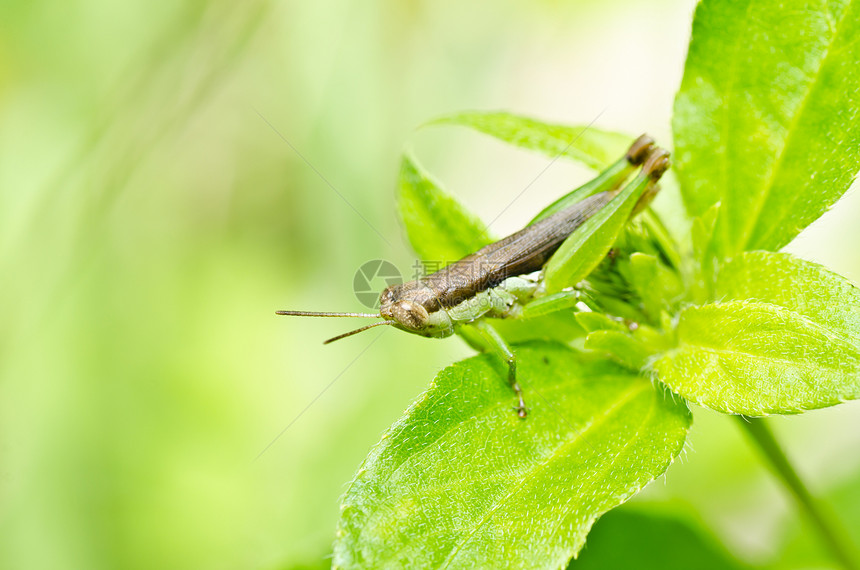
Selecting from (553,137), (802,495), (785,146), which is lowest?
(802,495)

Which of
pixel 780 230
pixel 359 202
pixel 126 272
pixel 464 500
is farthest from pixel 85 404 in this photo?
pixel 780 230

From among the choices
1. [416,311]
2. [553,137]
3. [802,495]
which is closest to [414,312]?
[416,311]

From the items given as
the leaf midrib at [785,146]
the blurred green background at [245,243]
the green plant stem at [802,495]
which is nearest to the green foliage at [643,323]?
the leaf midrib at [785,146]

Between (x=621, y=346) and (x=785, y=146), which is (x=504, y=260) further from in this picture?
(x=785, y=146)

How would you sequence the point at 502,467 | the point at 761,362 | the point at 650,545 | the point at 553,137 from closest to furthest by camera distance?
the point at 761,362 → the point at 502,467 → the point at 553,137 → the point at 650,545

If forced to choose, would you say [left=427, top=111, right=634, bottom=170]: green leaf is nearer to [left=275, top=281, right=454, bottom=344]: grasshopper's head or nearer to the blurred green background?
[left=275, top=281, right=454, bottom=344]: grasshopper's head

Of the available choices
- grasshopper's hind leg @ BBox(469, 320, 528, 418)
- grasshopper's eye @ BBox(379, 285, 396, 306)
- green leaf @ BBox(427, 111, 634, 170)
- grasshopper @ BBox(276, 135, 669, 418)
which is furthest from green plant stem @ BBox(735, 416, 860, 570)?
grasshopper's eye @ BBox(379, 285, 396, 306)
